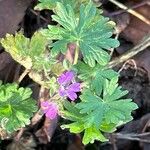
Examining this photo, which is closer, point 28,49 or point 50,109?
point 50,109

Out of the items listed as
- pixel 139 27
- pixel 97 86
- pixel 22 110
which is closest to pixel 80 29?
pixel 97 86

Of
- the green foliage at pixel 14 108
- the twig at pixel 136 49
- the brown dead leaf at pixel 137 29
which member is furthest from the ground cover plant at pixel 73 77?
the brown dead leaf at pixel 137 29

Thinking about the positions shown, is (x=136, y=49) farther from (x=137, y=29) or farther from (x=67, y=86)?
(x=67, y=86)

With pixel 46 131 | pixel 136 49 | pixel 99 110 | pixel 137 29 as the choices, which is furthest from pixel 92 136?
pixel 137 29

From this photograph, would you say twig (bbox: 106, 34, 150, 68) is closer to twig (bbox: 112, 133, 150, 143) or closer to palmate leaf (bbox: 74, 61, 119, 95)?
twig (bbox: 112, 133, 150, 143)

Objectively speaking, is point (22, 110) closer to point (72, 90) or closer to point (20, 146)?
point (72, 90)
